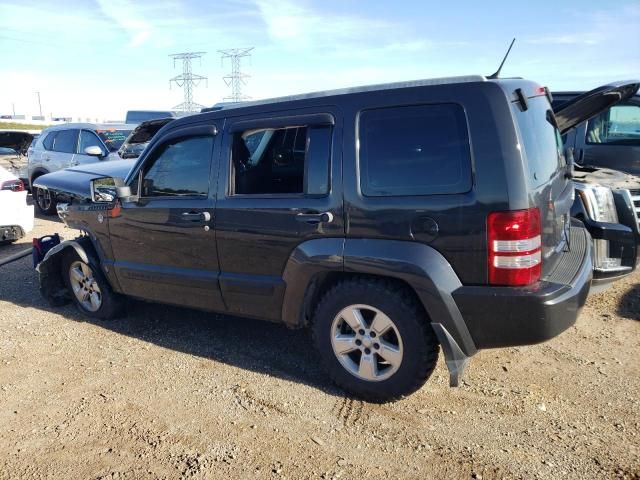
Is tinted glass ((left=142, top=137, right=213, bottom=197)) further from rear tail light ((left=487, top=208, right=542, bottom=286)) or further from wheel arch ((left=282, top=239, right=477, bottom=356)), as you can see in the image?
rear tail light ((left=487, top=208, right=542, bottom=286))

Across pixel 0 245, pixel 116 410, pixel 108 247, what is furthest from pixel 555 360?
pixel 0 245

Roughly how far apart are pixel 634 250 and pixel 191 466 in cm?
395

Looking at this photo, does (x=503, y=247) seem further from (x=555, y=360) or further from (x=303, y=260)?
(x=555, y=360)

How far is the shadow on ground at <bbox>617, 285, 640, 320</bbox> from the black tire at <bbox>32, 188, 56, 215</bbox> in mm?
9475

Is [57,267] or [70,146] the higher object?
[70,146]

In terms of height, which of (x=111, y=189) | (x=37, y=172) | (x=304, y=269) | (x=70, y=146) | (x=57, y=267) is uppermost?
(x=70, y=146)

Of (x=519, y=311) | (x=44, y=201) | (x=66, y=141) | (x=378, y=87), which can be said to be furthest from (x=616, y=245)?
(x=66, y=141)

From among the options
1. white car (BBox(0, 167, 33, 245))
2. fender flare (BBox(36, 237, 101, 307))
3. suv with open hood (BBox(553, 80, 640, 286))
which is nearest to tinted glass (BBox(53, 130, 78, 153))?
white car (BBox(0, 167, 33, 245))

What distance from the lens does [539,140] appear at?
126 inches

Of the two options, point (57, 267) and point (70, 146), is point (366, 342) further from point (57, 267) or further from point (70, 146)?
point (70, 146)

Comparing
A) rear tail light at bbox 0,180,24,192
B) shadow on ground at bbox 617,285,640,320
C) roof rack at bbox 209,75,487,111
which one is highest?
roof rack at bbox 209,75,487,111

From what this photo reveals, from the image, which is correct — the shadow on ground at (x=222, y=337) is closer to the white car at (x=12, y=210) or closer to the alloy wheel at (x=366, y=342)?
the alloy wheel at (x=366, y=342)

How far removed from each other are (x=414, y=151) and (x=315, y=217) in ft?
2.45

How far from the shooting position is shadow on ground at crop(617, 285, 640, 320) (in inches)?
186
